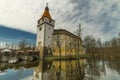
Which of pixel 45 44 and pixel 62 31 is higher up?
pixel 62 31

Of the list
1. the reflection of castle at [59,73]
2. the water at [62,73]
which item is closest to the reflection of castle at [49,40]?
the water at [62,73]

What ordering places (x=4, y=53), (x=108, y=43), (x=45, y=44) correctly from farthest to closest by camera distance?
(x=108, y=43) < (x=45, y=44) < (x=4, y=53)

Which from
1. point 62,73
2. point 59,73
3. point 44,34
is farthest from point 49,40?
point 62,73

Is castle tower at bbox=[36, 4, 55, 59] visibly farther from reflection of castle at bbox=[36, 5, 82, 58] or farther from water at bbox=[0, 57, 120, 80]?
water at bbox=[0, 57, 120, 80]

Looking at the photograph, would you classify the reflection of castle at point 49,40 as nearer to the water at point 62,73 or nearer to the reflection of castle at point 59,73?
the water at point 62,73

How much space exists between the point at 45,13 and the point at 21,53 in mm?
21701

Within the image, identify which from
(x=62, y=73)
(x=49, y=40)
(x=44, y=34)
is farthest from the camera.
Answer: (x=49, y=40)

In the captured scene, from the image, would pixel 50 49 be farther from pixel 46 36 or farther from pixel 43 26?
pixel 43 26

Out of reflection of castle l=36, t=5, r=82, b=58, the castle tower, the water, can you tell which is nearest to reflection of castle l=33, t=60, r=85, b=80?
the water

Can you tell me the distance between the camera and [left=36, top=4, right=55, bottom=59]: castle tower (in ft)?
196

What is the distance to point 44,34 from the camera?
2373 inches

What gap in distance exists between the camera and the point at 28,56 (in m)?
56.3

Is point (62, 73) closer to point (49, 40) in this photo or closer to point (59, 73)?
point (59, 73)

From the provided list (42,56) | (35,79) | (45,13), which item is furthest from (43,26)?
(35,79)
